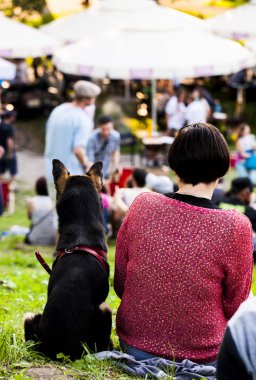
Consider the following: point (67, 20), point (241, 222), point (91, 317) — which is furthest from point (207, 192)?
point (67, 20)

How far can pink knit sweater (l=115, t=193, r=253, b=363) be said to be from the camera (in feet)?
12.7

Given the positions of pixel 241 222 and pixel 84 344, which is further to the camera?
pixel 84 344

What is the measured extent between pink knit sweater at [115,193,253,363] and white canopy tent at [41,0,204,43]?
9.80 m

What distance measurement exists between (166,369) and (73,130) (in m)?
4.82

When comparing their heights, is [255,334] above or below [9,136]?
above

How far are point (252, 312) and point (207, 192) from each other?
1249 millimetres

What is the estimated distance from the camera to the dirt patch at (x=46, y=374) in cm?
396

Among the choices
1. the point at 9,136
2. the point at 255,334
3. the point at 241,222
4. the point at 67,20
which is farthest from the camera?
the point at 67,20

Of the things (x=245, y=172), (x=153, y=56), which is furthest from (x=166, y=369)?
(x=245, y=172)

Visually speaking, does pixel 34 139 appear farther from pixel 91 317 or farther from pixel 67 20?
pixel 91 317

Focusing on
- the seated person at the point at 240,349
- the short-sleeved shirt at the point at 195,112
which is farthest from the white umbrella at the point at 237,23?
the seated person at the point at 240,349

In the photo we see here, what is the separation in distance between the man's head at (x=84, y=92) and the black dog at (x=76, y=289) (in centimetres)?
381

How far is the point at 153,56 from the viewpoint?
12680 millimetres

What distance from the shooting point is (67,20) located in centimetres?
1603
